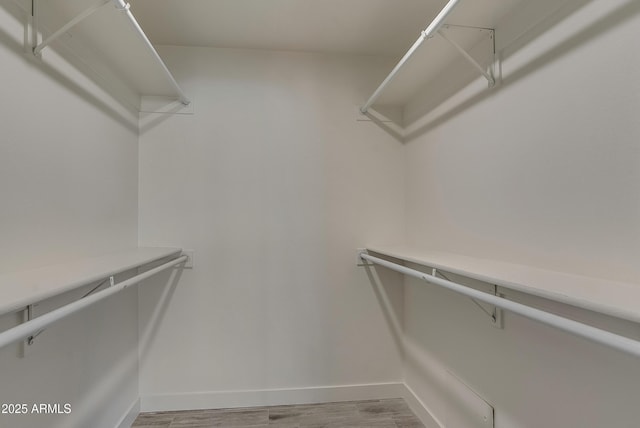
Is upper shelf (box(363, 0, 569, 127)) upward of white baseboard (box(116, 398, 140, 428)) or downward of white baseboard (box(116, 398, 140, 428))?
upward

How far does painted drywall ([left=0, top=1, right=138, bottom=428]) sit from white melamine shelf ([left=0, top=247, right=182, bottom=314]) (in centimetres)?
10

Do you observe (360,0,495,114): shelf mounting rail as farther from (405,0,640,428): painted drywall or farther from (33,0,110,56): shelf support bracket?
(33,0,110,56): shelf support bracket

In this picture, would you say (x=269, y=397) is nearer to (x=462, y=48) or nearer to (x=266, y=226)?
(x=266, y=226)

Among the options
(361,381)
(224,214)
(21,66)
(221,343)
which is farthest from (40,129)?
(361,381)

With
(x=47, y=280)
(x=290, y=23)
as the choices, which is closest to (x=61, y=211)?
(x=47, y=280)

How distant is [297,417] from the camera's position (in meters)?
1.91

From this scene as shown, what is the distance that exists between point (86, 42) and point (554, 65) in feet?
6.23

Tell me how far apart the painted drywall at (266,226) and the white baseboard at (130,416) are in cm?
5

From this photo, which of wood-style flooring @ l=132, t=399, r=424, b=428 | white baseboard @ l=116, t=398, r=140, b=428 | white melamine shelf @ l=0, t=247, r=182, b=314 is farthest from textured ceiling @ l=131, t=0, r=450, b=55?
wood-style flooring @ l=132, t=399, r=424, b=428

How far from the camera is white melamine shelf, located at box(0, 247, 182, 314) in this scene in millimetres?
703

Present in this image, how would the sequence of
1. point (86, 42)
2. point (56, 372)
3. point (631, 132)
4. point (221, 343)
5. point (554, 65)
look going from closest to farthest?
point (631, 132) < point (554, 65) < point (56, 372) < point (86, 42) < point (221, 343)

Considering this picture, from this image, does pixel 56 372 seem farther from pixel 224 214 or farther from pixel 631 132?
pixel 631 132

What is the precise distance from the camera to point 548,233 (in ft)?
3.48

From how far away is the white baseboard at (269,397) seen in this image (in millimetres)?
1981
